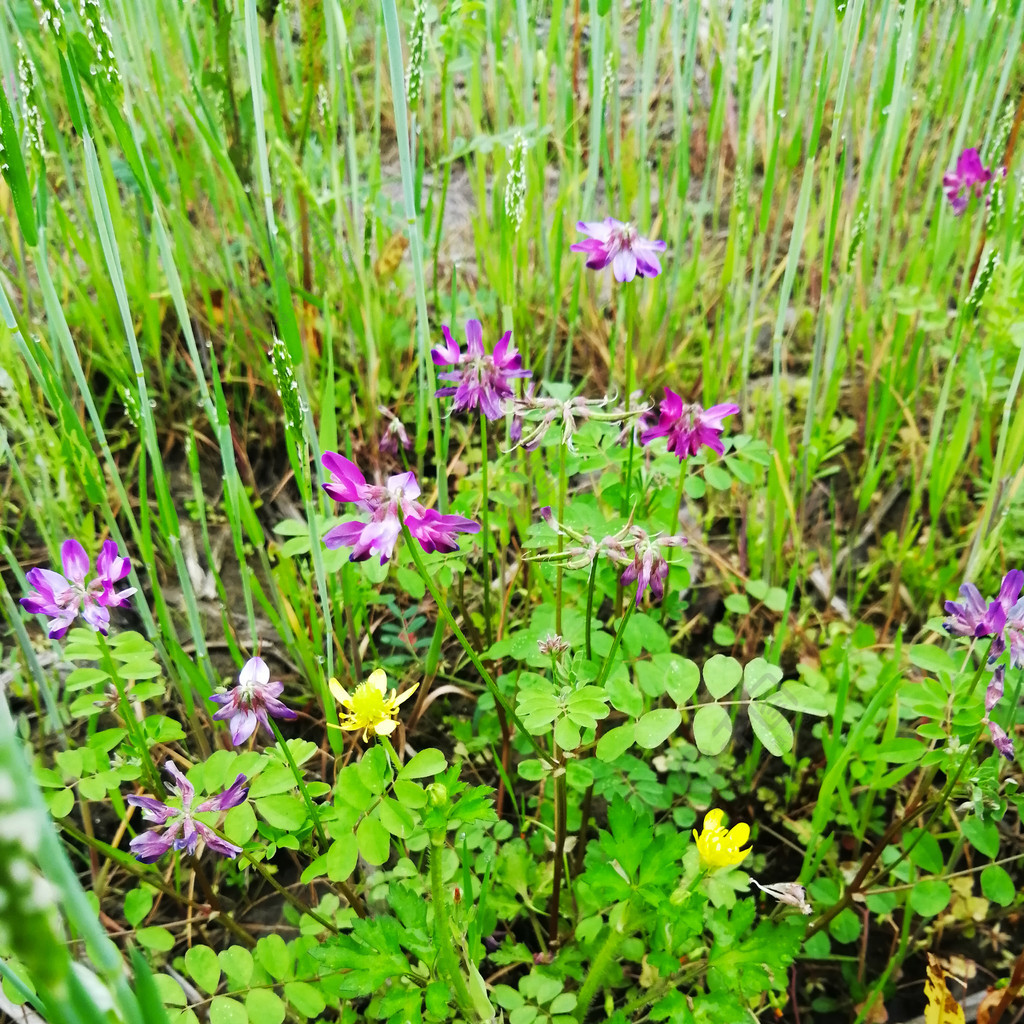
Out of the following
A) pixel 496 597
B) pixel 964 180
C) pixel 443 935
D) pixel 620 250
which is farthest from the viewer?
pixel 964 180

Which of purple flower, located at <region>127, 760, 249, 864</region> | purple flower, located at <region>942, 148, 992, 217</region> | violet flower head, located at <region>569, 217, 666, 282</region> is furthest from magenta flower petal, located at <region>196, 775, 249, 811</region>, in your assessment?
purple flower, located at <region>942, 148, 992, 217</region>

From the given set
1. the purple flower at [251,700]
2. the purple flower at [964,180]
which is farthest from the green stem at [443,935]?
the purple flower at [964,180]

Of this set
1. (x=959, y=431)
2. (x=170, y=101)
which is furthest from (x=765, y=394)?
(x=170, y=101)

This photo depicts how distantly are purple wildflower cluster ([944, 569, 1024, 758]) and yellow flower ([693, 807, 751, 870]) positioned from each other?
331 millimetres

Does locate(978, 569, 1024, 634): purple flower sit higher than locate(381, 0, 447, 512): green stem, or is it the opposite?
locate(381, 0, 447, 512): green stem

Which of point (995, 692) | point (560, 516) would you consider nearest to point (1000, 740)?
point (995, 692)

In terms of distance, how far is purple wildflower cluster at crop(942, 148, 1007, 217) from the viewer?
1.92 meters

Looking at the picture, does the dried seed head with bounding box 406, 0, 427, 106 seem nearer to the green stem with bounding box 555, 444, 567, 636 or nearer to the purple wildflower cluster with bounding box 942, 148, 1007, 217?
the green stem with bounding box 555, 444, 567, 636

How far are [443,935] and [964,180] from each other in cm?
205

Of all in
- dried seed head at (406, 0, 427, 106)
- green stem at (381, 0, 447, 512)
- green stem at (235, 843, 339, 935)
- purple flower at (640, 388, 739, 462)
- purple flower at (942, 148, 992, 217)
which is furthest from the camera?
purple flower at (942, 148, 992, 217)

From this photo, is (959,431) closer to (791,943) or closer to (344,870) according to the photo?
(791,943)

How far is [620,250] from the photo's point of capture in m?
1.22

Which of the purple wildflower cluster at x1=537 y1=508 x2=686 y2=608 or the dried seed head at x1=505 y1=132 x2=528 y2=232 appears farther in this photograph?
the dried seed head at x1=505 y1=132 x2=528 y2=232

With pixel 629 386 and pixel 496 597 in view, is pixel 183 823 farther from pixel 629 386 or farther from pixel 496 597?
pixel 629 386
